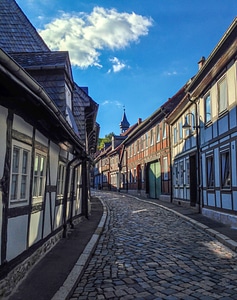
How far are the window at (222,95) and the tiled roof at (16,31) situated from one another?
6911mm

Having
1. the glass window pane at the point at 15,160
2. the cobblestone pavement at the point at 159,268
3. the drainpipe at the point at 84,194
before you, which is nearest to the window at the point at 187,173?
the drainpipe at the point at 84,194

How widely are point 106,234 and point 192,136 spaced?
8.55 meters

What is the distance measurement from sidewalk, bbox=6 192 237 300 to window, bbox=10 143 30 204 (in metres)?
1.31

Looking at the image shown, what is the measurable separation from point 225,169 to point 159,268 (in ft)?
21.4

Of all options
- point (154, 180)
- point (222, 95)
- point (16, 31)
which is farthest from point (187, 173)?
point (16, 31)

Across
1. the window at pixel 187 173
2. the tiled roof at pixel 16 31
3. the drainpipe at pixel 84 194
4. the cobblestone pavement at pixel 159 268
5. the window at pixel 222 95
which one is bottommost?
the cobblestone pavement at pixel 159 268

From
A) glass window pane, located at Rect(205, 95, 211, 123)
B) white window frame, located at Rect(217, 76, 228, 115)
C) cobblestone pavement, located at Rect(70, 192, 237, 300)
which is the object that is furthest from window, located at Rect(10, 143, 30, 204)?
glass window pane, located at Rect(205, 95, 211, 123)

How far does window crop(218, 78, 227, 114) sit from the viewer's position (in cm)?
1168

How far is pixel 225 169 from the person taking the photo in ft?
38.5

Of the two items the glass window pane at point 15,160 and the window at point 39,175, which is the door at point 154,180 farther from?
the glass window pane at point 15,160

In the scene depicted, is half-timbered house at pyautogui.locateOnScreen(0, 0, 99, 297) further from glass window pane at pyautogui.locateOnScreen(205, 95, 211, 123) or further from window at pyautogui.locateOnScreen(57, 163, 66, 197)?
glass window pane at pyautogui.locateOnScreen(205, 95, 211, 123)

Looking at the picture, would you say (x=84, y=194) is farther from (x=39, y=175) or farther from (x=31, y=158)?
(x=31, y=158)

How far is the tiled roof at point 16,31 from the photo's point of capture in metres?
11.6

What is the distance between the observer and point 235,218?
10.5 m
